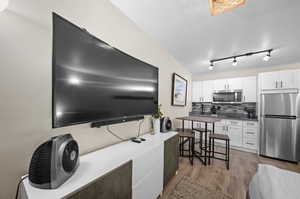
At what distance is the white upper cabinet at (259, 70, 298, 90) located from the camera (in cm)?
270

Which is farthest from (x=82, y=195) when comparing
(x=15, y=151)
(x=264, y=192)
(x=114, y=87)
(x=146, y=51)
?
(x=146, y=51)

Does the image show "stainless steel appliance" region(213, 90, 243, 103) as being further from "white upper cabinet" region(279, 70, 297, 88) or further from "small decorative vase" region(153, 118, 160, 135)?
"small decorative vase" region(153, 118, 160, 135)

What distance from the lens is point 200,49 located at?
2.41 meters

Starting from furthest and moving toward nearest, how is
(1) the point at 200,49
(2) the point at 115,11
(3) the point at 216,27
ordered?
(1) the point at 200,49
(3) the point at 216,27
(2) the point at 115,11

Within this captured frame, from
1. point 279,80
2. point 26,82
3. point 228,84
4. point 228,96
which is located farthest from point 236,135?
point 26,82

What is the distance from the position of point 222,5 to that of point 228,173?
8.90 ft

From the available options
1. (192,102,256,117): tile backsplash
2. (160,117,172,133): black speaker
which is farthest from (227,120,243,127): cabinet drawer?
(160,117,172,133): black speaker

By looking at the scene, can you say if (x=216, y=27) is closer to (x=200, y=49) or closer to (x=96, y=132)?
(x=200, y=49)

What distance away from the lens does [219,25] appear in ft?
5.47

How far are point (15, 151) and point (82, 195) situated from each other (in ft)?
1.75

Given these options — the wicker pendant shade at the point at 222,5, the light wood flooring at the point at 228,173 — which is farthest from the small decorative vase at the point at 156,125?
the wicker pendant shade at the point at 222,5

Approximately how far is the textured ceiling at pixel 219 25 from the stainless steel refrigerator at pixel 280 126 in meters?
1.07

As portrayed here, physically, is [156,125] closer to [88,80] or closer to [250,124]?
[88,80]

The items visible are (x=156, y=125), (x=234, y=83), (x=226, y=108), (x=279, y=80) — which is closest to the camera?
(x=156, y=125)
